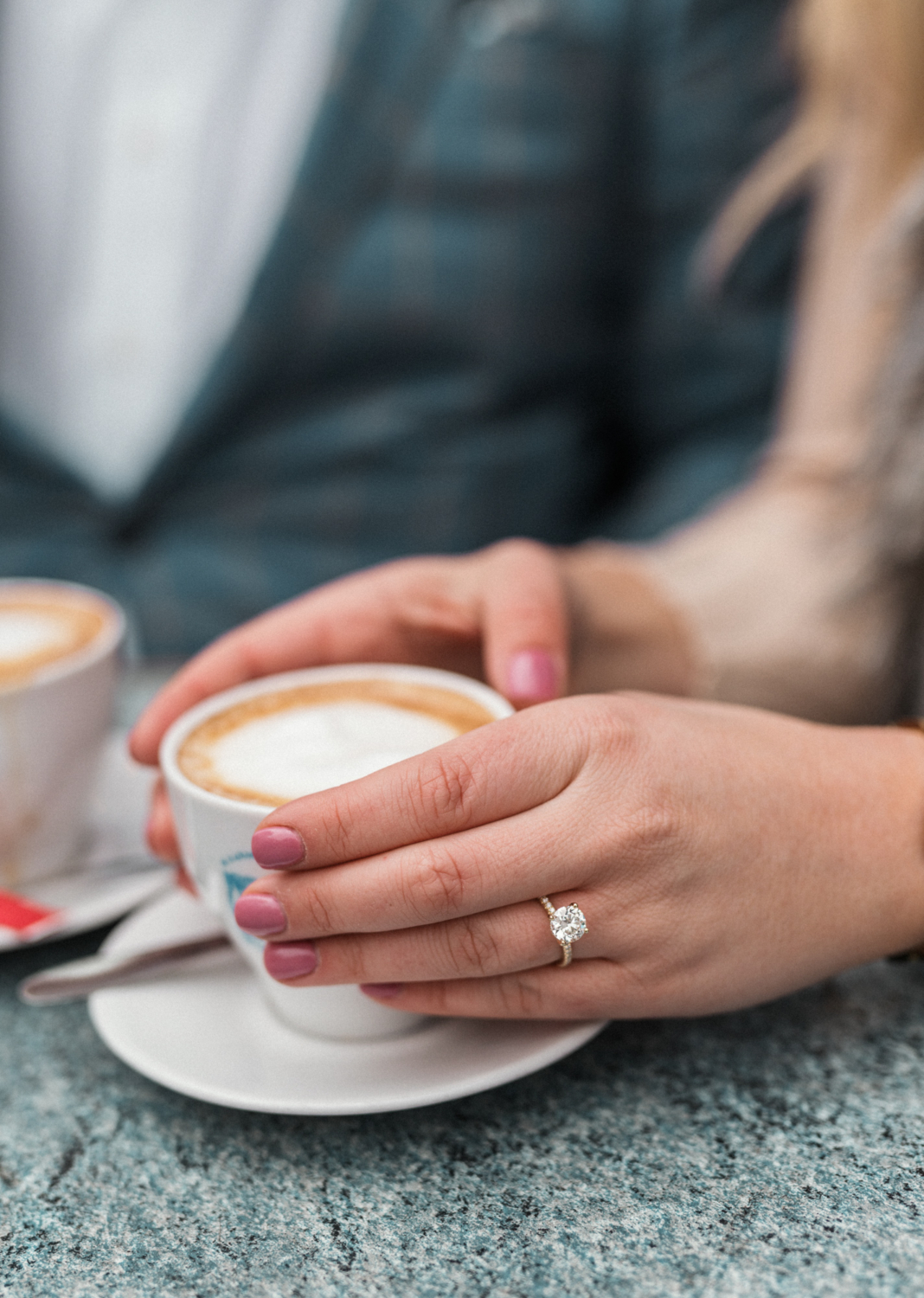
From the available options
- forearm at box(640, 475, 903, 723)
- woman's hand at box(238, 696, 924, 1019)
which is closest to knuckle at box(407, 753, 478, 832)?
woman's hand at box(238, 696, 924, 1019)

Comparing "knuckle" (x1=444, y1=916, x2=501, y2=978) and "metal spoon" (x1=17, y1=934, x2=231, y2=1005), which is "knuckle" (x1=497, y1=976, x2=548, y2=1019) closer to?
"knuckle" (x1=444, y1=916, x2=501, y2=978)

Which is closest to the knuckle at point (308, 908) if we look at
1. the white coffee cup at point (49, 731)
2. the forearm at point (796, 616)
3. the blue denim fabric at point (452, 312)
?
the white coffee cup at point (49, 731)

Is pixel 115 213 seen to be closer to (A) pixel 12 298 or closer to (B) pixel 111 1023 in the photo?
(A) pixel 12 298

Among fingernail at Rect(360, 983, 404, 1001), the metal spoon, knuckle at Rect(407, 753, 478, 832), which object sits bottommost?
the metal spoon

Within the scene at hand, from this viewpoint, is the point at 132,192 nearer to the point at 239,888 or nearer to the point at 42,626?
the point at 42,626

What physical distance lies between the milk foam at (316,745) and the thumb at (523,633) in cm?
6

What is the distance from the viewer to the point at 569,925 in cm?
41

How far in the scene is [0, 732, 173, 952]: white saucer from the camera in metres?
0.55

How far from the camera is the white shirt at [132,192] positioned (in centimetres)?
127

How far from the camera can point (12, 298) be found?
4.30 feet

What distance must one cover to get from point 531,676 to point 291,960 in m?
0.19

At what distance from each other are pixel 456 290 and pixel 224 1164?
114 centimetres

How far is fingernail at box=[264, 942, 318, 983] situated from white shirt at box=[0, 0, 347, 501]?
97 cm

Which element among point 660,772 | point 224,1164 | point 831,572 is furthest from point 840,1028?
point 831,572
